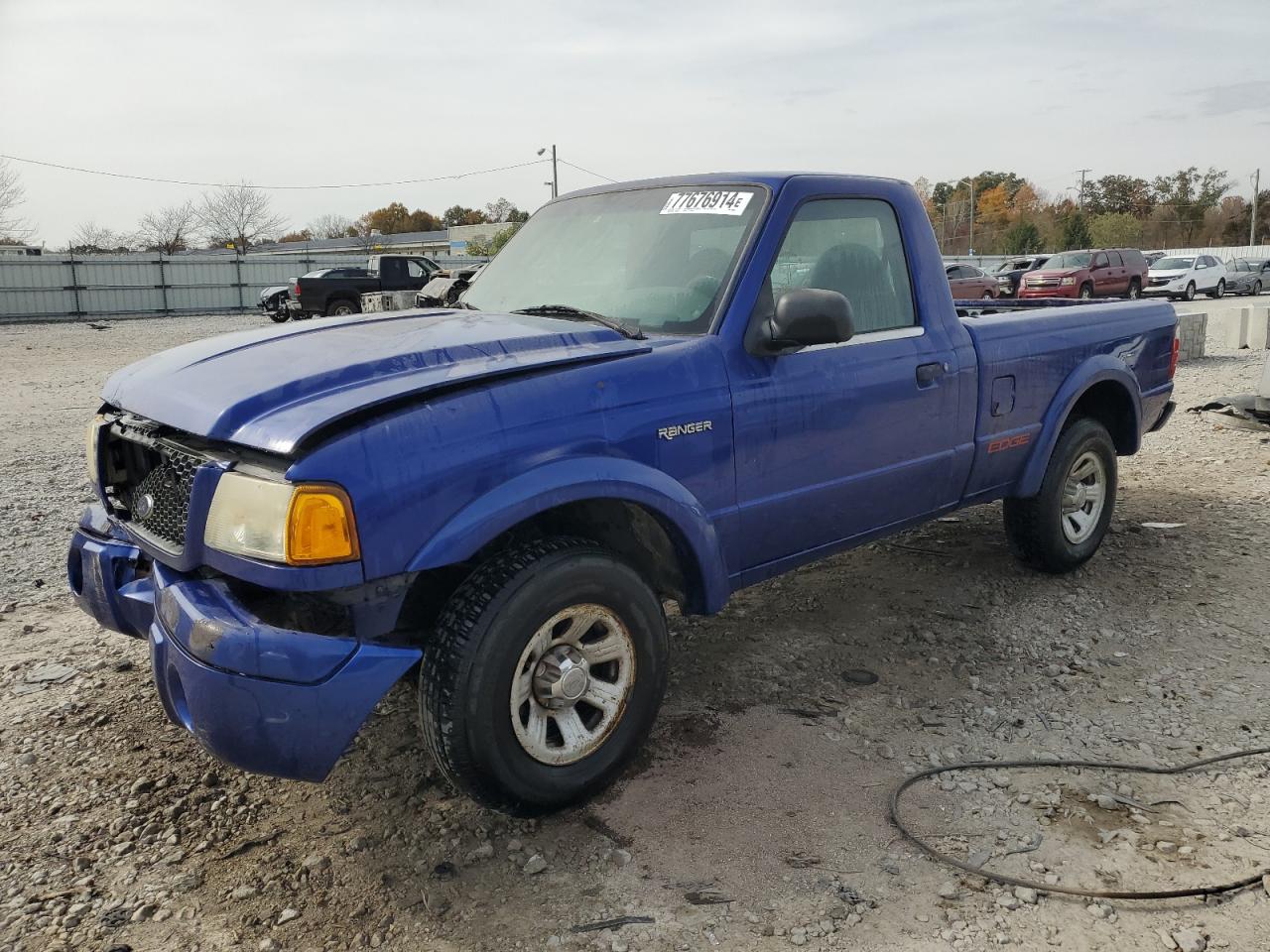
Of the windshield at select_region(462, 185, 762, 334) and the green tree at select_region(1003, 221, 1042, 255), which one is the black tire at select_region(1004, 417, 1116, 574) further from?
the green tree at select_region(1003, 221, 1042, 255)

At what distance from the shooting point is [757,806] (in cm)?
303

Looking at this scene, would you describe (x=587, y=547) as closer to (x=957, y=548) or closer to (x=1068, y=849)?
(x=1068, y=849)

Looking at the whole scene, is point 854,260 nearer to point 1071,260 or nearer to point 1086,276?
point 1086,276

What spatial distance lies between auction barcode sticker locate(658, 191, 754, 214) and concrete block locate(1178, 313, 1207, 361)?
12478 mm

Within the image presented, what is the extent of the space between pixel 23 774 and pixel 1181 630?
4579mm

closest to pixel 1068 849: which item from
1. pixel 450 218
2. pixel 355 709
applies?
pixel 355 709

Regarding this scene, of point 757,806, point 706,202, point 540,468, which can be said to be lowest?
point 757,806

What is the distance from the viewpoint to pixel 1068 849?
9.20ft

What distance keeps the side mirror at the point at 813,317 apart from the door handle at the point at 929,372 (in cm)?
78

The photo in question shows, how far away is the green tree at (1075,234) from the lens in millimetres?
61219

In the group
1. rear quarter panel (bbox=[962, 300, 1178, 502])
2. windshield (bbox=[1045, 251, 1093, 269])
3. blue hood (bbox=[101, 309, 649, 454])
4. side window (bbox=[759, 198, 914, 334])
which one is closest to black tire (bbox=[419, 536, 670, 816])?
blue hood (bbox=[101, 309, 649, 454])

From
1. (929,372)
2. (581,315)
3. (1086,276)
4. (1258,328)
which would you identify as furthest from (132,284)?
(929,372)

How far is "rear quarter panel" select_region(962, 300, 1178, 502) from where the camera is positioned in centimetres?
436

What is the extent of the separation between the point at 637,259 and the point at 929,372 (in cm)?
127
